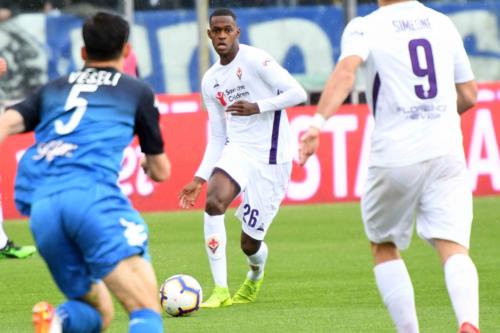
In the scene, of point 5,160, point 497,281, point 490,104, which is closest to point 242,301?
point 497,281

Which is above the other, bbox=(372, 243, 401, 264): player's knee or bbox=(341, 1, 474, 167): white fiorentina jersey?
bbox=(341, 1, 474, 167): white fiorentina jersey

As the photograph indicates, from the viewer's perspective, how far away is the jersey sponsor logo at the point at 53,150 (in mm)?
6953

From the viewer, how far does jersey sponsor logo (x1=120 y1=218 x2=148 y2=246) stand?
6840 millimetres

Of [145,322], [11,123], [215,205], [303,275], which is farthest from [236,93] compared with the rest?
[145,322]

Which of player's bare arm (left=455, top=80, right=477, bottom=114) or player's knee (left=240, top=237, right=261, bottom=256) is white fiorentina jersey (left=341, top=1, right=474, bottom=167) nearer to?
player's bare arm (left=455, top=80, right=477, bottom=114)

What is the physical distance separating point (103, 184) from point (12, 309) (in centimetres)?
437

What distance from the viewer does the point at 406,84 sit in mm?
7621

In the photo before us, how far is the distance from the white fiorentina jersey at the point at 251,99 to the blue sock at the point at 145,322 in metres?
4.68

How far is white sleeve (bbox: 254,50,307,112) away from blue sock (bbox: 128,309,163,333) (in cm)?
462

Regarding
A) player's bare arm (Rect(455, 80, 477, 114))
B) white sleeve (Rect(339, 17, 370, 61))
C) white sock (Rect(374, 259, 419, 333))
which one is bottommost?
white sock (Rect(374, 259, 419, 333))

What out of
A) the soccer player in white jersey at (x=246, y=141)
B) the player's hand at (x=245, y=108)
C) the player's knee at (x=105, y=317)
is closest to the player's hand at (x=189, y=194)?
the soccer player in white jersey at (x=246, y=141)

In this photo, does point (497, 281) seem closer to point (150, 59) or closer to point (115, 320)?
point (115, 320)

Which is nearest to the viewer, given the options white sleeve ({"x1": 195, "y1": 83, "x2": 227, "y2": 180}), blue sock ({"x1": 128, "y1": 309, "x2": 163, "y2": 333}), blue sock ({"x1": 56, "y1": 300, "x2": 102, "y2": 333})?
blue sock ({"x1": 128, "y1": 309, "x2": 163, "y2": 333})

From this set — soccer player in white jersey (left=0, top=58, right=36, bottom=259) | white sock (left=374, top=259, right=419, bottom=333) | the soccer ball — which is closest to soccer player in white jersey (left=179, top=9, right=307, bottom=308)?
the soccer ball
